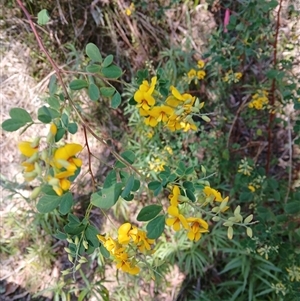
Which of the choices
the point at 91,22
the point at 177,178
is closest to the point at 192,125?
the point at 177,178

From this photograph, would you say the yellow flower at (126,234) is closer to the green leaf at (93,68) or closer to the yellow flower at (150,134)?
the green leaf at (93,68)

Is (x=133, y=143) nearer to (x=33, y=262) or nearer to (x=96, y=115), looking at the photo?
(x=96, y=115)

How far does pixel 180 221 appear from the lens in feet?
2.71

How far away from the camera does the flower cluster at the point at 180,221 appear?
2.60 feet

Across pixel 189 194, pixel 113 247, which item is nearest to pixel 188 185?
pixel 189 194

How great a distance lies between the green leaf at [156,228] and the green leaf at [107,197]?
0.11 metres

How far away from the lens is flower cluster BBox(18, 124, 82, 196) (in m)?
0.62

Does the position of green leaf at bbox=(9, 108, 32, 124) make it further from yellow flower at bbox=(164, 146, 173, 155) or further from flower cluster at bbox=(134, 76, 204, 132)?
yellow flower at bbox=(164, 146, 173, 155)

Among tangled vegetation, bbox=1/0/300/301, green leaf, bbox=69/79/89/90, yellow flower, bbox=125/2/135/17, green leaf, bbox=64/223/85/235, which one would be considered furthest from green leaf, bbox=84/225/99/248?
yellow flower, bbox=125/2/135/17

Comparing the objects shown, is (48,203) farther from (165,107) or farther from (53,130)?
(165,107)

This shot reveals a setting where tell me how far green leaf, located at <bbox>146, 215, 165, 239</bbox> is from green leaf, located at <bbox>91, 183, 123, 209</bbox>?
108 mm

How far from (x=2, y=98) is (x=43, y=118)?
74.1 inches

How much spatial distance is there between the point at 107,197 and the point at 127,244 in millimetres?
179

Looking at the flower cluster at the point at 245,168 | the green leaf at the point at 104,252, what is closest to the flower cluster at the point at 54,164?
the green leaf at the point at 104,252
